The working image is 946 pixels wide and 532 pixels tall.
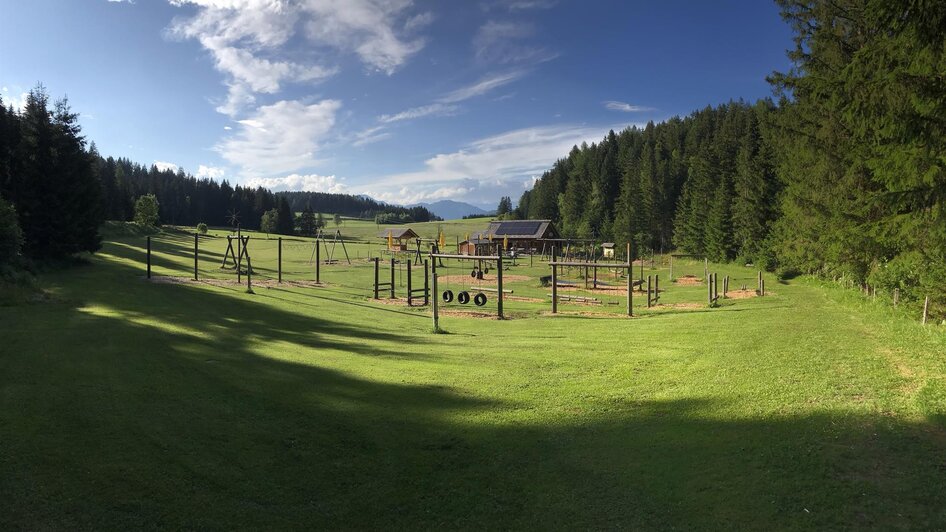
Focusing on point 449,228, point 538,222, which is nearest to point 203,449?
point 538,222

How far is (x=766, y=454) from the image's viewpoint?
6699 millimetres

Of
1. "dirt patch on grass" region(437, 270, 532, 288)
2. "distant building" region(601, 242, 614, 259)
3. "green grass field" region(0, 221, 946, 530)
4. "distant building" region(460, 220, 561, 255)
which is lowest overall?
"dirt patch on grass" region(437, 270, 532, 288)

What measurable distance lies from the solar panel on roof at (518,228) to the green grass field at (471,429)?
67.3 meters

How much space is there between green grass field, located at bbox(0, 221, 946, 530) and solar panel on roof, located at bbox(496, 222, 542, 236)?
67.3m

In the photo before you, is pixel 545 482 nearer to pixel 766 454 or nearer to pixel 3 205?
pixel 766 454

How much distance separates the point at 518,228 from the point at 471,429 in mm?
77433

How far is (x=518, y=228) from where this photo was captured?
3337 inches

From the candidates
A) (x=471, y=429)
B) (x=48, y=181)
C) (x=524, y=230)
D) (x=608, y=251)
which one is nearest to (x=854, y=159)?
(x=471, y=429)

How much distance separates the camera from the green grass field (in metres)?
5.65

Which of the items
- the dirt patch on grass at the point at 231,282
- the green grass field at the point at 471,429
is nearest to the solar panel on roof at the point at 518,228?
the dirt patch on grass at the point at 231,282

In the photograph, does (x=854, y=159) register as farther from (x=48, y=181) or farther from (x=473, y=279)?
(x=48, y=181)

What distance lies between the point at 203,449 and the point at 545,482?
485cm

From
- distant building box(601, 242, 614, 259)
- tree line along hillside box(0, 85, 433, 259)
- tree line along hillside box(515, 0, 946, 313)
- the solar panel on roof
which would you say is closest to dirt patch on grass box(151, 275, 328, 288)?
tree line along hillside box(0, 85, 433, 259)

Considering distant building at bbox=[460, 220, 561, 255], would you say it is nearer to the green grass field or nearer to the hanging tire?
the hanging tire
